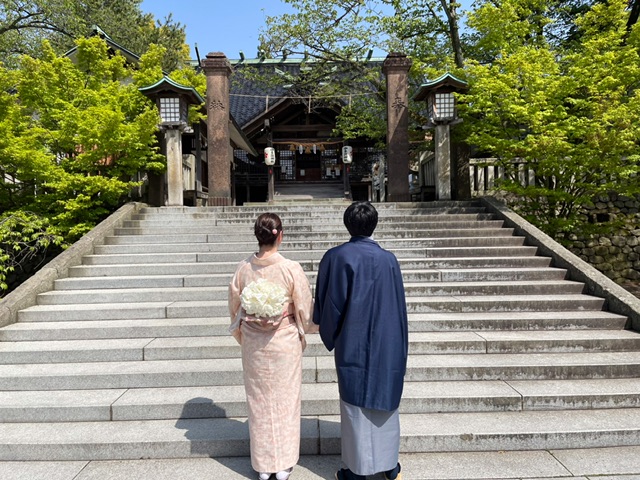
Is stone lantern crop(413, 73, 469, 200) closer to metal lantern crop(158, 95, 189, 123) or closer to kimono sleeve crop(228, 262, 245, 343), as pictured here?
metal lantern crop(158, 95, 189, 123)

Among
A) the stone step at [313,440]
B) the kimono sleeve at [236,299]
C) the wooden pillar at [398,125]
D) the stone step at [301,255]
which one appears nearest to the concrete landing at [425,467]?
the stone step at [313,440]

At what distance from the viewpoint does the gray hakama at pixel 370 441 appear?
8.13 feet

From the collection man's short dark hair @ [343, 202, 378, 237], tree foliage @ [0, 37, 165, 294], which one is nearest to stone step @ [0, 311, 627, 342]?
man's short dark hair @ [343, 202, 378, 237]

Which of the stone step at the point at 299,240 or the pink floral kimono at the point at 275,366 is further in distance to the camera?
the stone step at the point at 299,240

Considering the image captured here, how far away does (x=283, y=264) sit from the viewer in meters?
2.67

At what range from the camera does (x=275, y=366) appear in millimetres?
2627

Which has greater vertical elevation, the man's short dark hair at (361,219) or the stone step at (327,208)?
the stone step at (327,208)

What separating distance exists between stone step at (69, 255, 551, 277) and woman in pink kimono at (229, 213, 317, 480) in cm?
358

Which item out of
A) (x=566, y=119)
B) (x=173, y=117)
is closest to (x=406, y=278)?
(x=566, y=119)

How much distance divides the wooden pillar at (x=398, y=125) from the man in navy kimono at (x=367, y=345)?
25.9ft

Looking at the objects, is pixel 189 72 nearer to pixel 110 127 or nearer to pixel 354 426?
pixel 110 127

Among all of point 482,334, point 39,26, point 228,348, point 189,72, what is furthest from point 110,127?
point 39,26

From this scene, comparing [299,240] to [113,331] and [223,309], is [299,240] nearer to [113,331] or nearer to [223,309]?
[223,309]

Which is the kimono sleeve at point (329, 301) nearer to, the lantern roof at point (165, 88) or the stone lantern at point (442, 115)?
the stone lantern at point (442, 115)
